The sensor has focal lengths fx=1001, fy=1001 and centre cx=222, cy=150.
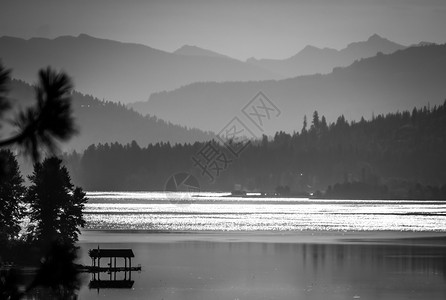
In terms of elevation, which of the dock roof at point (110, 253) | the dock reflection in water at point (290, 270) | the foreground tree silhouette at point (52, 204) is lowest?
the dock reflection in water at point (290, 270)

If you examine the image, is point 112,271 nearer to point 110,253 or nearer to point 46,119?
point 110,253

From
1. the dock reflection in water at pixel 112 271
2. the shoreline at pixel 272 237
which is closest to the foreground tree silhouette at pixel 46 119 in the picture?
the dock reflection in water at pixel 112 271

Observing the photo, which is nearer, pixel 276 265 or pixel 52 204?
pixel 52 204

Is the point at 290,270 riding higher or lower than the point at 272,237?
lower

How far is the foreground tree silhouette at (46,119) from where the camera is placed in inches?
578

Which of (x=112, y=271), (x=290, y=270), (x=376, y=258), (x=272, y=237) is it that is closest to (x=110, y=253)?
(x=112, y=271)

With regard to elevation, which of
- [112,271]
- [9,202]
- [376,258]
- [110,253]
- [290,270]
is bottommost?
[290,270]

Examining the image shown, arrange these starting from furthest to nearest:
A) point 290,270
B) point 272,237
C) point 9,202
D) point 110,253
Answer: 1. point 272,237
2. point 290,270
3. point 9,202
4. point 110,253

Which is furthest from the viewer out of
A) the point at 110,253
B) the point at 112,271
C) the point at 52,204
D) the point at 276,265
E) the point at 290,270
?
the point at 276,265

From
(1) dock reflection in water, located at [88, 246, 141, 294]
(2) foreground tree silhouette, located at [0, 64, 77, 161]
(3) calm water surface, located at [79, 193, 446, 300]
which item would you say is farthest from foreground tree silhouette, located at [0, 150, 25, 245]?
(2) foreground tree silhouette, located at [0, 64, 77, 161]

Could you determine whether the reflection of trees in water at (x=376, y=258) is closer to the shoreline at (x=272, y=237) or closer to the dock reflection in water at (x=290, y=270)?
the dock reflection in water at (x=290, y=270)

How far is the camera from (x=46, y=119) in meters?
15.0

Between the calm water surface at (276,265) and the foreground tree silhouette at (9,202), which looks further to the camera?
the foreground tree silhouette at (9,202)

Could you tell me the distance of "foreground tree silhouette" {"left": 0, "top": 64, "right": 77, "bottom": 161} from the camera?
48.2ft
